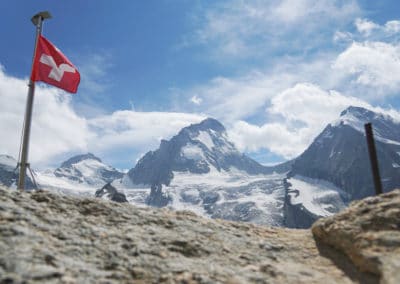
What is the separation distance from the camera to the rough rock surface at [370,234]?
9953mm

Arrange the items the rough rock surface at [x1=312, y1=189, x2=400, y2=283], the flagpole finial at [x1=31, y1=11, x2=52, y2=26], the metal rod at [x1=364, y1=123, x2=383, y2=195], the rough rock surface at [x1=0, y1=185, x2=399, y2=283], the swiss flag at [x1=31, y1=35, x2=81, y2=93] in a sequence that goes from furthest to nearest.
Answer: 1. the metal rod at [x1=364, y1=123, x2=383, y2=195]
2. the flagpole finial at [x1=31, y1=11, x2=52, y2=26]
3. the swiss flag at [x1=31, y1=35, x2=81, y2=93]
4. the rough rock surface at [x1=312, y1=189, x2=400, y2=283]
5. the rough rock surface at [x1=0, y1=185, x2=399, y2=283]

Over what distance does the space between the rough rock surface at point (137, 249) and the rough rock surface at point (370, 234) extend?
0.19 meters

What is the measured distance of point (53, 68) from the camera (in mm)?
18219

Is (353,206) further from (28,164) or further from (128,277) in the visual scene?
(28,164)

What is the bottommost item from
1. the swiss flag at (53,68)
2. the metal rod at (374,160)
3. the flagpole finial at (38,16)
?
the metal rod at (374,160)

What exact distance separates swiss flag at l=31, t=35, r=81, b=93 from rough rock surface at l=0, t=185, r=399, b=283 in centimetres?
714

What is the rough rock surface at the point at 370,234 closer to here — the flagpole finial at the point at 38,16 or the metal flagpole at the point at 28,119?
the metal flagpole at the point at 28,119

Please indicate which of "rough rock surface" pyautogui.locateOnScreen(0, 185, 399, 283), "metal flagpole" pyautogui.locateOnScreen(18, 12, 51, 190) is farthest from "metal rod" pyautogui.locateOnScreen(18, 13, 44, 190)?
"rough rock surface" pyautogui.locateOnScreen(0, 185, 399, 283)

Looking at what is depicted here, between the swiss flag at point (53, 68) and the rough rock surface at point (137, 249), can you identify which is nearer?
the rough rock surface at point (137, 249)

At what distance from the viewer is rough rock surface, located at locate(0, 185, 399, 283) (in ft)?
28.8

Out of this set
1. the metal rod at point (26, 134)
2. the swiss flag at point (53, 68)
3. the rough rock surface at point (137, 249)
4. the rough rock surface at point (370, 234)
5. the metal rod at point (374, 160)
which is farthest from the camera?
the metal rod at point (374, 160)

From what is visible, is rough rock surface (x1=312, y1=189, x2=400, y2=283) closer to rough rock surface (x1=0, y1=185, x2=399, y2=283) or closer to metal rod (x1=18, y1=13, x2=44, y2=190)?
rough rock surface (x1=0, y1=185, x2=399, y2=283)

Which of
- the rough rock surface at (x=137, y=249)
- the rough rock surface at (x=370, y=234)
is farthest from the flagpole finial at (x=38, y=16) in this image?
the rough rock surface at (x=370, y=234)

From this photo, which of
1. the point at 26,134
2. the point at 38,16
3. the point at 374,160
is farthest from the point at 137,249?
the point at 374,160
